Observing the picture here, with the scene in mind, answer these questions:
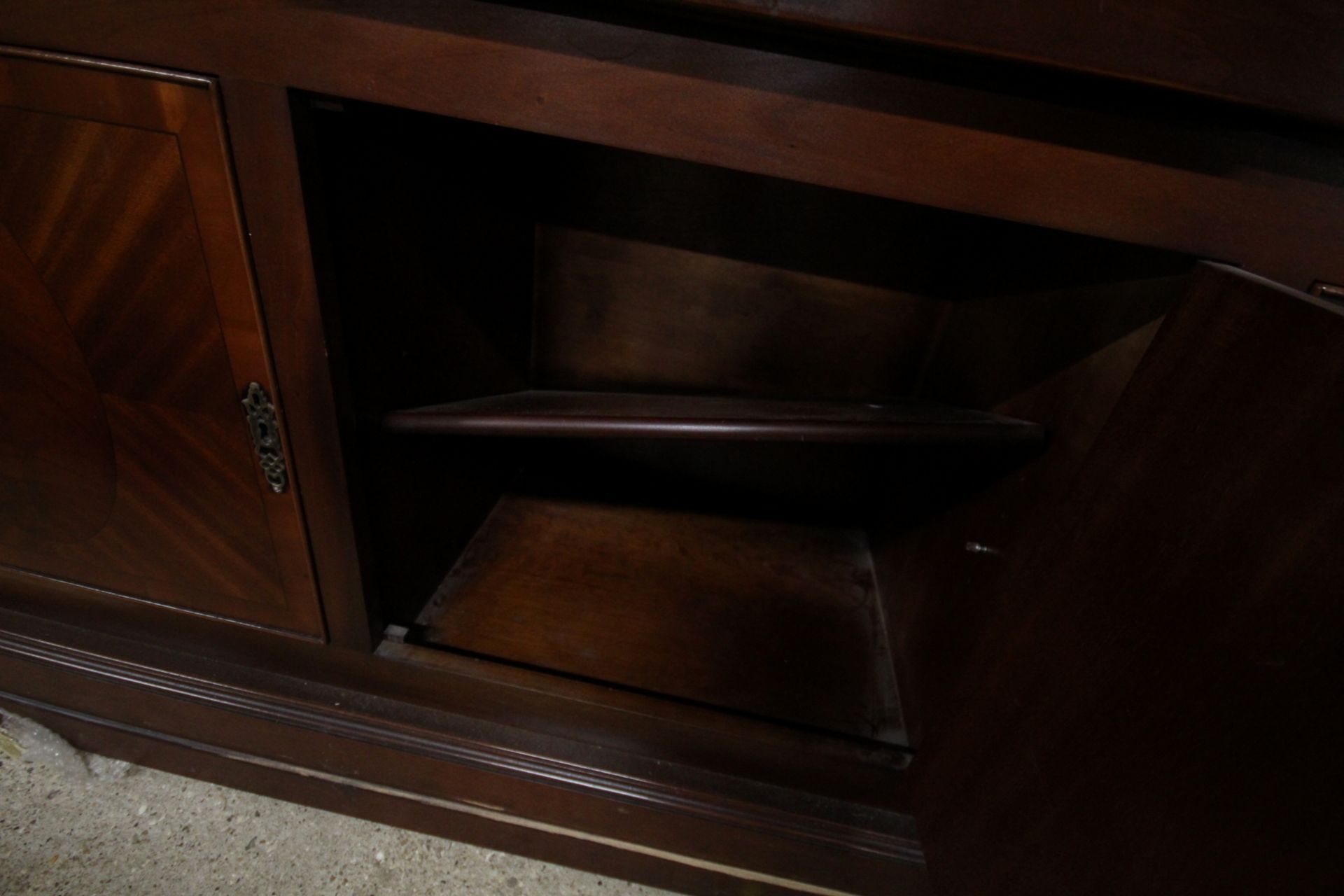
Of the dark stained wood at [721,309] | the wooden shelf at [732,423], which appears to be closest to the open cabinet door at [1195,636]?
the wooden shelf at [732,423]

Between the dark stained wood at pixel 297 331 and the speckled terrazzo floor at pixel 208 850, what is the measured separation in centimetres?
28

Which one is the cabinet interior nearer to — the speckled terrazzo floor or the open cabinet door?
the open cabinet door

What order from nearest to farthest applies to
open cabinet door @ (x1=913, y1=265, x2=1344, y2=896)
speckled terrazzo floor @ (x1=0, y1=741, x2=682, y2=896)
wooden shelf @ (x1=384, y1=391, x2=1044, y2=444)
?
open cabinet door @ (x1=913, y1=265, x2=1344, y2=896) < wooden shelf @ (x1=384, y1=391, x2=1044, y2=444) < speckled terrazzo floor @ (x1=0, y1=741, x2=682, y2=896)

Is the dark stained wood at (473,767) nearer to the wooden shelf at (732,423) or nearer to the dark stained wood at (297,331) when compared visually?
the dark stained wood at (297,331)

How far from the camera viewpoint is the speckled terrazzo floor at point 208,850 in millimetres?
671

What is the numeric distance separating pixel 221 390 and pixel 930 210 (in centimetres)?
80

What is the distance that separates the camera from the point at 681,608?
80 cm

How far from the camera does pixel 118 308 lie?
50cm

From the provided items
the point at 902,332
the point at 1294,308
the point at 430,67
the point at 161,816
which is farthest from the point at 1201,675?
the point at 161,816

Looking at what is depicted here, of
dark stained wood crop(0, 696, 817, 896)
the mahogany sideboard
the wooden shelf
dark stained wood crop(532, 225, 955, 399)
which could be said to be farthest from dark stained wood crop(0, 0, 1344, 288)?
dark stained wood crop(0, 696, 817, 896)

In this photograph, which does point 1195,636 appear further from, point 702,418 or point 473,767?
point 473,767

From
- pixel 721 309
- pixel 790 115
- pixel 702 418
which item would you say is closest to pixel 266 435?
pixel 702 418

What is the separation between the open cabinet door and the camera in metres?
0.27

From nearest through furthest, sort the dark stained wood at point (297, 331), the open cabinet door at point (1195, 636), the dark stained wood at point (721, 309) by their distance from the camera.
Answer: the open cabinet door at point (1195, 636) → the dark stained wood at point (297, 331) → the dark stained wood at point (721, 309)
